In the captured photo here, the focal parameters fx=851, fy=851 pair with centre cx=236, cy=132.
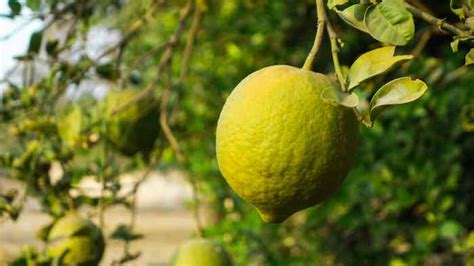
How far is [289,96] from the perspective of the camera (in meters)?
0.80

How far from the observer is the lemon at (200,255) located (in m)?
1.31

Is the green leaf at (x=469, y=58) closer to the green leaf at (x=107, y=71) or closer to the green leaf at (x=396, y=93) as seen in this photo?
the green leaf at (x=396, y=93)

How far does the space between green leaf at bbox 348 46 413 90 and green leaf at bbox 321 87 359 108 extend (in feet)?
0.04

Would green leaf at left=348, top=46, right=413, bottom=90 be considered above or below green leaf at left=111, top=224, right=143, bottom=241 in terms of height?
above

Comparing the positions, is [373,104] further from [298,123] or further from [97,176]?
[97,176]

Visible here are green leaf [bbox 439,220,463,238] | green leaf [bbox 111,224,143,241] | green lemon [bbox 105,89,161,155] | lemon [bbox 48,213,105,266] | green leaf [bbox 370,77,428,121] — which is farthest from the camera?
green leaf [bbox 439,220,463,238]

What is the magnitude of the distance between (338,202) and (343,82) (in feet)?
4.91

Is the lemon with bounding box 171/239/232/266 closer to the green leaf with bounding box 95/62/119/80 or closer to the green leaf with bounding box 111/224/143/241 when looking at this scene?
the green leaf with bounding box 111/224/143/241

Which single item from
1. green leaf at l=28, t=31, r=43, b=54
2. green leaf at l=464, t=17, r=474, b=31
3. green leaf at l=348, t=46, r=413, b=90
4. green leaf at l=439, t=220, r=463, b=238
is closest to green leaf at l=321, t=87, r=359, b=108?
green leaf at l=348, t=46, r=413, b=90

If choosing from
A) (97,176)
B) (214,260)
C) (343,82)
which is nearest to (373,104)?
(343,82)

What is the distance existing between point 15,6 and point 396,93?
0.80 metres

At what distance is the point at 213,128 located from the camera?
2.77m

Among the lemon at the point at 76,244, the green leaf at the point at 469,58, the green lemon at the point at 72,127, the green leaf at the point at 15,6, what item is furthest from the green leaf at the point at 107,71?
the green leaf at the point at 469,58

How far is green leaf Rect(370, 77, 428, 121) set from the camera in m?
0.74
